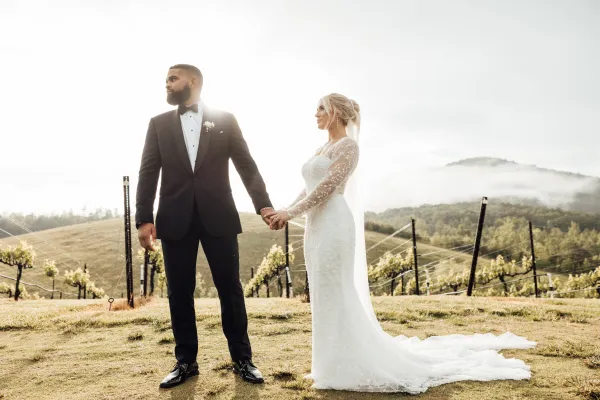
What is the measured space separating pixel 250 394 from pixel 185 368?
782 millimetres

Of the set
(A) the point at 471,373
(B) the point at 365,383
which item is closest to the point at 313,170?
(B) the point at 365,383

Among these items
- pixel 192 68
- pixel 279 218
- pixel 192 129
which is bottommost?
pixel 279 218

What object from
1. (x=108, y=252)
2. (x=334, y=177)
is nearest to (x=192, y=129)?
(x=334, y=177)

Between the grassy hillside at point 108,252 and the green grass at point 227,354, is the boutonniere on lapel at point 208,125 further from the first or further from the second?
the grassy hillside at point 108,252

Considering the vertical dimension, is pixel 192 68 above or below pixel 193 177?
above

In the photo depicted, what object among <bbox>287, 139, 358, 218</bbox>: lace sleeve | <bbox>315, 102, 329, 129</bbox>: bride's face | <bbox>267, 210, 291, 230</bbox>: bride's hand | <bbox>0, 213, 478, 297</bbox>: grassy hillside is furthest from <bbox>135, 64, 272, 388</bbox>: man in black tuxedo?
<bbox>0, 213, 478, 297</bbox>: grassy hillside

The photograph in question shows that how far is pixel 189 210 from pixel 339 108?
1.85 metres

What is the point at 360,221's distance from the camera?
4.86 metres

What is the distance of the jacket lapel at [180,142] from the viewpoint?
159 inches

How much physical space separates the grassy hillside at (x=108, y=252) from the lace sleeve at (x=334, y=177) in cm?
6498

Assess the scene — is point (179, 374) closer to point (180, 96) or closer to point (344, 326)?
point (344, 326)

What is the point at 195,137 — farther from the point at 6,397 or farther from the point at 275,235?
the point at 275,235

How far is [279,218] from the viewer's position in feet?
13.7

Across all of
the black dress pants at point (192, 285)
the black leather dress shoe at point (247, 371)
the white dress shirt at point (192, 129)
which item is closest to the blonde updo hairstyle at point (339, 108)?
the white dress shirt at point (192, 129)
